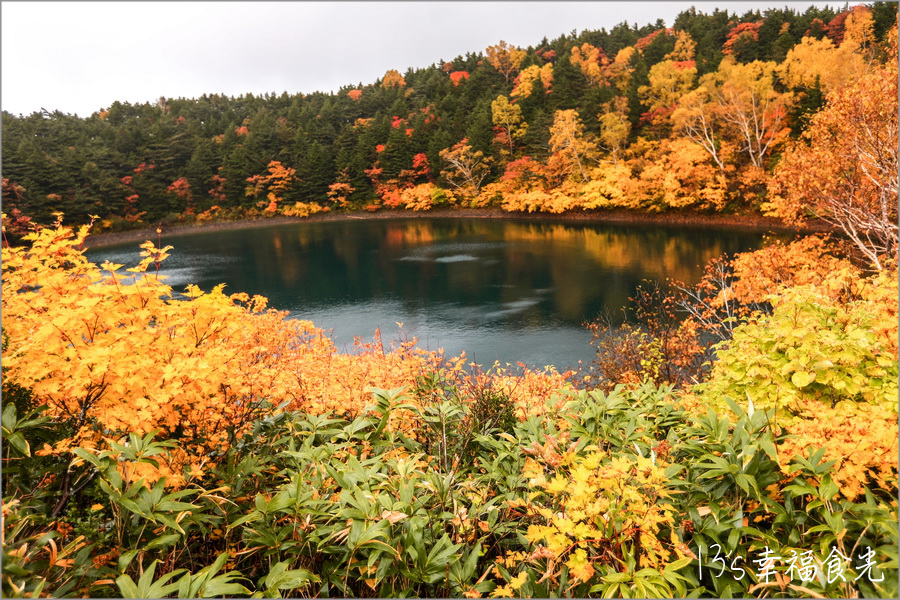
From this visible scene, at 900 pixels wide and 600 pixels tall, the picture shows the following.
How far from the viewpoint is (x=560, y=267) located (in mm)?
19344

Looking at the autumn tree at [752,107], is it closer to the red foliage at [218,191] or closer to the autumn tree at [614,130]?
the autumn tree at [614,130]

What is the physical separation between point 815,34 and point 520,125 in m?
19.8

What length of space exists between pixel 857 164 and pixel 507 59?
4549 cm

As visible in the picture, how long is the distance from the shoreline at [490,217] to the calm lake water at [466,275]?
1612mm

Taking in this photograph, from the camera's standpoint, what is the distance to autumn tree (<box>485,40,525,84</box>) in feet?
156

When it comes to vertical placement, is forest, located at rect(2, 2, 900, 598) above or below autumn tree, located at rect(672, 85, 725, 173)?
below

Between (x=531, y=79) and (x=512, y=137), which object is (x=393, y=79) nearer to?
(x=531, y=79)

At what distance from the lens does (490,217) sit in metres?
35.2

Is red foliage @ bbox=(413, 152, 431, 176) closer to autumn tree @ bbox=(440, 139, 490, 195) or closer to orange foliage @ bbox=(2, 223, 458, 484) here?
autumn tree @ bbox=(440, 139, 490, 195)

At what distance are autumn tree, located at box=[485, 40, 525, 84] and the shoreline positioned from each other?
738 inches

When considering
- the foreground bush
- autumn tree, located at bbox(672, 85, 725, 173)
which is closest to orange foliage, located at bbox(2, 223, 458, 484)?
the foreground bush

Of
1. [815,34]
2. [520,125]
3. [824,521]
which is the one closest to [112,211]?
[520,125]

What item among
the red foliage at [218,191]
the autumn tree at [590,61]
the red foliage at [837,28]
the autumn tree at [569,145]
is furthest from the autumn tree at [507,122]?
the red foliage at [218,191]

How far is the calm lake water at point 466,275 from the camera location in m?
13.1
